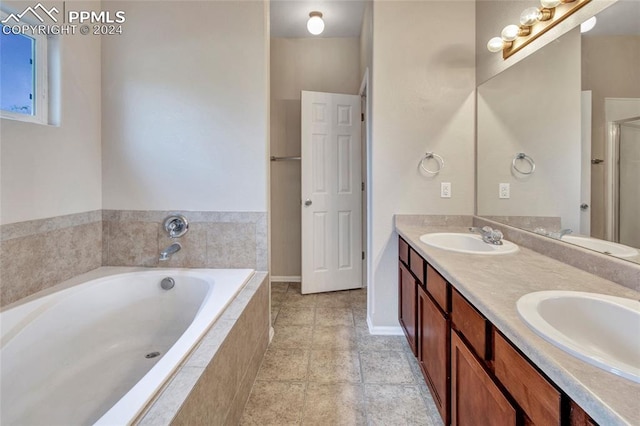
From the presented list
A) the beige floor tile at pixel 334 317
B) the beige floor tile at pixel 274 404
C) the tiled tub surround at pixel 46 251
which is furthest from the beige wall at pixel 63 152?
the beige floor tile at pixel 334 317

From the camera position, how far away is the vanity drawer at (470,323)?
0.98 m

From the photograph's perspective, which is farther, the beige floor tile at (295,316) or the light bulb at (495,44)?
the beige floor tile at (295,316)

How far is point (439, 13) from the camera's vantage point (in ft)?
7.24

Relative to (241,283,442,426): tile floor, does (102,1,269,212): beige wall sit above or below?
above

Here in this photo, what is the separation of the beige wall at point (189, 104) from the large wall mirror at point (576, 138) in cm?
156

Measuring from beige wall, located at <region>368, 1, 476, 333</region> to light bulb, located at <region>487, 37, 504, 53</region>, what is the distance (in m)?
0.30

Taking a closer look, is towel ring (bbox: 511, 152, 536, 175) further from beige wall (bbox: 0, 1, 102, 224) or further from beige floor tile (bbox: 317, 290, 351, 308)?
beige wall (bbox: 0, 1, 102, 224)

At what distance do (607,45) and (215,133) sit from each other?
204cm

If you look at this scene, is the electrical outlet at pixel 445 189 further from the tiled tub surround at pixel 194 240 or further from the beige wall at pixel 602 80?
the tiled tub surround at pixel 194 240

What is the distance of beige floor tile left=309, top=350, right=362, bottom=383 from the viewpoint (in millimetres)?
1804

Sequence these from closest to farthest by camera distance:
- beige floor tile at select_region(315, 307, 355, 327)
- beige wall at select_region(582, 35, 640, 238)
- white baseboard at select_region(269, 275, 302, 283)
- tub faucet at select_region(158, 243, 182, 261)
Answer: beige wall at select_region(582, 35, 640, 238), tub faucet at select_region(158, 243, 182, 261), beige floor tile at select_region(315, 307, 355, 327), white baseboard at select_region(269, 275, 302, 283)

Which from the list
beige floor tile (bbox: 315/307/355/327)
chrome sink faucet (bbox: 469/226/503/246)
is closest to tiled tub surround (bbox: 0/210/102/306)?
beige floor tile (bbox: 315/307/355/327)

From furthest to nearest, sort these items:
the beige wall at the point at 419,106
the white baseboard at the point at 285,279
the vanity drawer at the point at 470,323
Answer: the white baseboard at the point at 285,279 → the beige wall at the point at 419,106 → the vanity drawer at the point at 470,323

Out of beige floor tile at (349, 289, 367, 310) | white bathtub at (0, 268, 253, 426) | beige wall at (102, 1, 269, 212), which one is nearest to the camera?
white bathtub at (0, 268, 253, 426)
